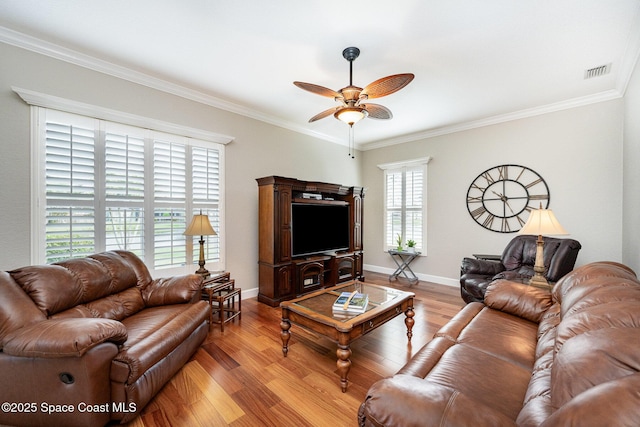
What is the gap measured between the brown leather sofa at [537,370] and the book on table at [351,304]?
0.64 metres

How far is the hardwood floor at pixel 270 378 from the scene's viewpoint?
1684 millimetres

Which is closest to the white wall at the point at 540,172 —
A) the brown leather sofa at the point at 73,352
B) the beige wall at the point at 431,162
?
the beige wall at the point at 431,162

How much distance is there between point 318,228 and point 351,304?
2.21 metres

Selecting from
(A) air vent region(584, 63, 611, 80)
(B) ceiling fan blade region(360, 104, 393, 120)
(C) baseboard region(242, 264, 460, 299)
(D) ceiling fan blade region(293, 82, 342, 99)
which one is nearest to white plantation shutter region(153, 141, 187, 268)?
(C) baseboard region(242, 264, 460, 299)

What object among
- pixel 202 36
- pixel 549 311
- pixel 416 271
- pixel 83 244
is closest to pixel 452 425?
pixel 549 311

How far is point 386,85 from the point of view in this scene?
231cm

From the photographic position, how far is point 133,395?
5.28ft

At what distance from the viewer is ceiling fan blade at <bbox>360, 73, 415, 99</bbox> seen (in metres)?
2.16

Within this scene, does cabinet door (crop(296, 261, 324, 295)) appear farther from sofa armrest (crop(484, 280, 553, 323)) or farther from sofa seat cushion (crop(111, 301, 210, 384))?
sofa armrest (crop(484, 280, 553, 323))

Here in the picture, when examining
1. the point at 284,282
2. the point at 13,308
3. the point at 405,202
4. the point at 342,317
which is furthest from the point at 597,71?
the point at 13,308

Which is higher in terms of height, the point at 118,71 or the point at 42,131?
the point at 118,71

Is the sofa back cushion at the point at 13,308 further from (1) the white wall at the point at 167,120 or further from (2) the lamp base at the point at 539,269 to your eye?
(2) the lamp base at the point at 539,269

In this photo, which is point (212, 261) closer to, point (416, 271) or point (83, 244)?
point (83, 244)

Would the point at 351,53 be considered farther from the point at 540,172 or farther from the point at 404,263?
the point at 404,263
